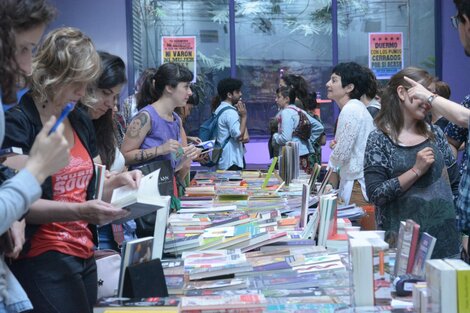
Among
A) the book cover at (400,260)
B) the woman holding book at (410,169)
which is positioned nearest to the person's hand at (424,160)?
the woman holding book at (410,169)

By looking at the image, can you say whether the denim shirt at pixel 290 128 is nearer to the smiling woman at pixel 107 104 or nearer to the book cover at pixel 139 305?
the smiling woman at pixel 107 104

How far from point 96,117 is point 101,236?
1.86 feet

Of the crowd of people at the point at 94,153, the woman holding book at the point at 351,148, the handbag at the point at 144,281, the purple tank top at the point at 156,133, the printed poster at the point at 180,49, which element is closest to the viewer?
the crowd of people at the point at 94,153

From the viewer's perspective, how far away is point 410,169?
115 inches

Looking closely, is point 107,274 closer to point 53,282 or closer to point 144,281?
point 53,282

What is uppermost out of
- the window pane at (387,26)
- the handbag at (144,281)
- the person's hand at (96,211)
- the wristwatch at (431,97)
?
the window pane at (387,26)

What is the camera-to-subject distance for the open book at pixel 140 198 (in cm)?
228

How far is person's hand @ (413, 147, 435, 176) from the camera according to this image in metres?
2.84

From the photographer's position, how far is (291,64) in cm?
1066

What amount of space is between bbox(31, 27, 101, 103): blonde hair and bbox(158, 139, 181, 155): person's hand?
1.84 m

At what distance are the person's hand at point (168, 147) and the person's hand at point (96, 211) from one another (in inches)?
75.3

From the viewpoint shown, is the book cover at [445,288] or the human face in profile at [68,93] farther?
the human face in profile at [68,93]

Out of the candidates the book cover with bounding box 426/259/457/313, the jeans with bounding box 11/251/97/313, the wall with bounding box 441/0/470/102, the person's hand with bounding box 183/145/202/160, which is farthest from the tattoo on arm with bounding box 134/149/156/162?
the wall with bounding box 441/0/470/102

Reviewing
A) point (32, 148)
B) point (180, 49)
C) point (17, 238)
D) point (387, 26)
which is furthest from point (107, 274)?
point (387, 26)
